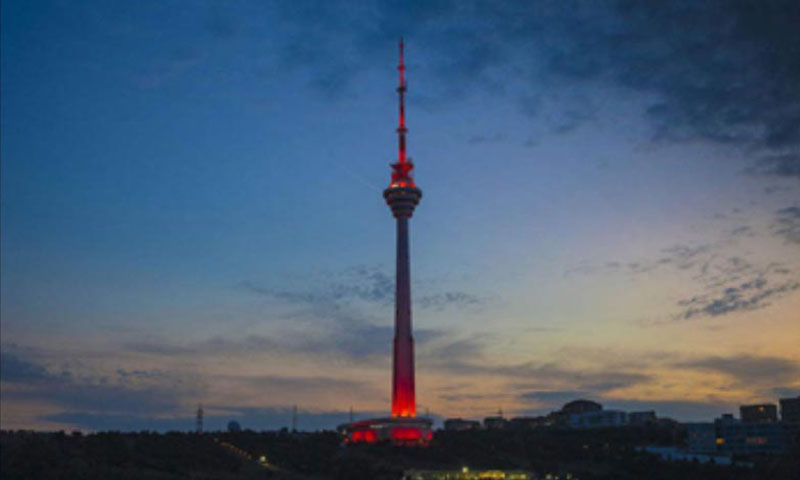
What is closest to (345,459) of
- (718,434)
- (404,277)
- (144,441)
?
(144,441)

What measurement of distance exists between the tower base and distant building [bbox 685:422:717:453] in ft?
168

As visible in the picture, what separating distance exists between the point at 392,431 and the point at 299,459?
99.3 feet

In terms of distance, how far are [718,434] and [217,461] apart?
102253 mm

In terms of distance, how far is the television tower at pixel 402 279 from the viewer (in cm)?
14000

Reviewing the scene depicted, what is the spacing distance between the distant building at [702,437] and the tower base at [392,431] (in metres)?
51.3

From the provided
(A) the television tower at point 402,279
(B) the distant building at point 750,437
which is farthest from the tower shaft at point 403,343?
(B) the distant building at point 750,437

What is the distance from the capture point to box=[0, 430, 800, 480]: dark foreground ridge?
272 ft

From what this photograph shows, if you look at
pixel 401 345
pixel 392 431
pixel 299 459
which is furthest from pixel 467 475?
pixel 401 345

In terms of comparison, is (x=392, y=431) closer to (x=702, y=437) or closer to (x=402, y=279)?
(x=402, y=279)

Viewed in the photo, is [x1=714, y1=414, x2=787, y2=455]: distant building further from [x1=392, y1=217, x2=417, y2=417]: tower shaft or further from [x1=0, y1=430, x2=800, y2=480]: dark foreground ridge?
[x1=392, y1=217, x2=417, y2=417]: tower shaft

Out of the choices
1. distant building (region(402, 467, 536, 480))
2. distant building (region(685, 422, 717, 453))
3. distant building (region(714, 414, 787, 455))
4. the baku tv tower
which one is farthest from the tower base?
distant building (region(714, 414, 787, 455))

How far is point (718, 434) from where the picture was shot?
156 m

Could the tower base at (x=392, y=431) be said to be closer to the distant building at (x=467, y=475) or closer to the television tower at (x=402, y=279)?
the television tower at (x=402, y=279)

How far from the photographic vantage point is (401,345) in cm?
14112
